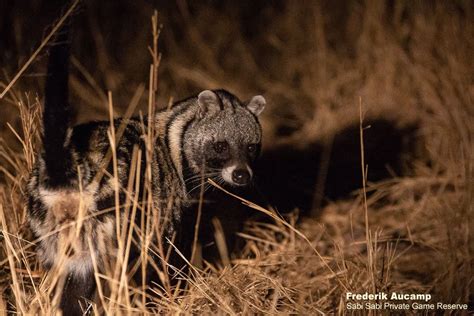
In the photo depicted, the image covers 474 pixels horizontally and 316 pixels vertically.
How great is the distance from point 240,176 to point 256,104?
2.86ft

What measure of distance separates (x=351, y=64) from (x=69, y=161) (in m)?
6.78

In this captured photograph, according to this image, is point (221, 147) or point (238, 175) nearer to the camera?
point (238, 175)

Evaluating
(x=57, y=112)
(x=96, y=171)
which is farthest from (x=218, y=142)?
(x=57, y=112)

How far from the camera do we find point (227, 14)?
12.2m

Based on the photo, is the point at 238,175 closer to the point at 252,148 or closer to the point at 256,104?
the point at 252,148

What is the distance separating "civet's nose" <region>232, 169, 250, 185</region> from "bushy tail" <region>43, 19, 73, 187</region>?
1.61m

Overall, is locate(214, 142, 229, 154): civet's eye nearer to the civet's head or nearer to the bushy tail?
the civet's head

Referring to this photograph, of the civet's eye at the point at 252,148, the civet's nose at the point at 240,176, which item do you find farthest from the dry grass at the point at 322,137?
the civet's eye at the point at 252,148

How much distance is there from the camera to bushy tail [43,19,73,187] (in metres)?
3.87

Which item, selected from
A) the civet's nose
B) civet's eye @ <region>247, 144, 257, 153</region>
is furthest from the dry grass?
civet's eye @ <region>247, 144, 257, 153</region>

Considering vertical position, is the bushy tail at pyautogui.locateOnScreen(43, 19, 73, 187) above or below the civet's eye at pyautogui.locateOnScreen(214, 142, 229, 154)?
above

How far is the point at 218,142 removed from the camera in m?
5.55

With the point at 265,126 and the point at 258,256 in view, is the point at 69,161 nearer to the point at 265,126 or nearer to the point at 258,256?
the point at 258,256

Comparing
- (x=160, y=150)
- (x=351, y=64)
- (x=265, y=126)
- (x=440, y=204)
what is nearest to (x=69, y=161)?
(x=160, y=150)
